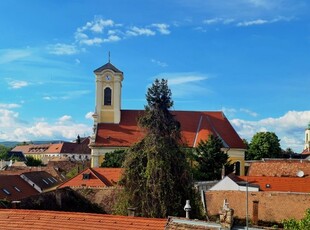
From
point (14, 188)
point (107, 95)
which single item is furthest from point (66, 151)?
point (14, 188)

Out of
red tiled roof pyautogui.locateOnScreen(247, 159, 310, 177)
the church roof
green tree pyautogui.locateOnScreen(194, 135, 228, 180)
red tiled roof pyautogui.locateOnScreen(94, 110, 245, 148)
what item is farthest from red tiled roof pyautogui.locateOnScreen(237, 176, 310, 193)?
the church roof

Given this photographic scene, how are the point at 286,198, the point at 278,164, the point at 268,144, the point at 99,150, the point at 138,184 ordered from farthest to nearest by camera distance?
the point at 268,144
the point at 99,150
the point at 278,164
the point at 286,198
the point at 138,184

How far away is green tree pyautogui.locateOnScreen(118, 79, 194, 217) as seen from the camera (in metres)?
24.9

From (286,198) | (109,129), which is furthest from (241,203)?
(109,129)

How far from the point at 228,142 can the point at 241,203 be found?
87.9 feet

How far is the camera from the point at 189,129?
2253 inches

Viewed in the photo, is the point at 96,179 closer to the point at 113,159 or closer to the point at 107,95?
the point at 113,159

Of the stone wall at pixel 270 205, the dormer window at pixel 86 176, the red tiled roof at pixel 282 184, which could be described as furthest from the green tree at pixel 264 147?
the stone wall at pixel 270 205

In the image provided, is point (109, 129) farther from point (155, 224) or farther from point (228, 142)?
point (155, 224)

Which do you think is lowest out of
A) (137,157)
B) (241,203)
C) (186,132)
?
(241,203)

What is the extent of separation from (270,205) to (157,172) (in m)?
9.14

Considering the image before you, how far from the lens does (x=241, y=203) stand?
29.9 meters

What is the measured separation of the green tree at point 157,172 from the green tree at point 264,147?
46.6 m

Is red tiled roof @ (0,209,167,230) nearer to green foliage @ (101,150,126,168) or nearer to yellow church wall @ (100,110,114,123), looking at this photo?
green foliage @ (101,150,126,168)
